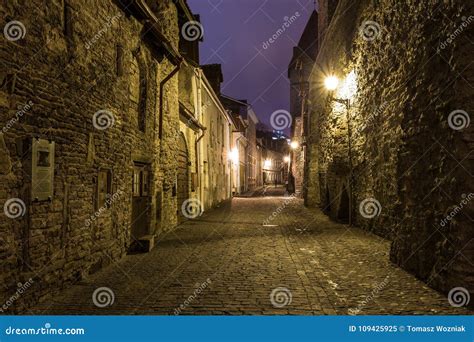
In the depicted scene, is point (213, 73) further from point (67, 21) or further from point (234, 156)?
point (67, 21)

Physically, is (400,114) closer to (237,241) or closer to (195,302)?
(237,241)

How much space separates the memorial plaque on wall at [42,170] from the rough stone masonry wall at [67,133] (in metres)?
0.10

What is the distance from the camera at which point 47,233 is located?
208 inches

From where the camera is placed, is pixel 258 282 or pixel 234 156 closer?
pixel 258 282

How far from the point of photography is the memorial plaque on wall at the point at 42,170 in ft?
16.2

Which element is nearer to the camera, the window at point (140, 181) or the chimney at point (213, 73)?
the window at point (140, 181)

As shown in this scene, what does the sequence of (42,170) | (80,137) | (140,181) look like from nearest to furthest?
(42,170) → (80,137) → (140,181)

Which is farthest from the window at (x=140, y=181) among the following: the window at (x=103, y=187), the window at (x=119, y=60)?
the window at (x=119, y=60)

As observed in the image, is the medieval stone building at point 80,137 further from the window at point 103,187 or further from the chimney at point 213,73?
the chimney at point 213,73

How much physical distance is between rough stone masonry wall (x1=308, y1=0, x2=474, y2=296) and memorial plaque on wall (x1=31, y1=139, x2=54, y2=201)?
18.1 ft

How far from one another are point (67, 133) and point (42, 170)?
2.94 ft

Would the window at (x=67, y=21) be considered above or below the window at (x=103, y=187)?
above

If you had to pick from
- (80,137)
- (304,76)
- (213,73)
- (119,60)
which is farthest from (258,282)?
(304,76)

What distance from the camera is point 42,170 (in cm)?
513
